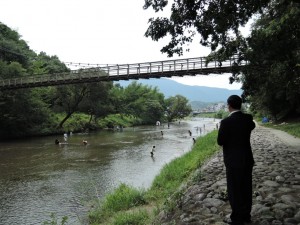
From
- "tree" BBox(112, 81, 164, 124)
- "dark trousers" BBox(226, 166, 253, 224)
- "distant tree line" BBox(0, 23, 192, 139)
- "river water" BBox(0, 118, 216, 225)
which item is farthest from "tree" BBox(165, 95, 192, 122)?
"dark trousers" BBox(226, 166, 253, 224)

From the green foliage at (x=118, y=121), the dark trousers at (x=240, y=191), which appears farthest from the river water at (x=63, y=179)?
the green foliage at (x=118, y=121)

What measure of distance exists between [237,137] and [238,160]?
346mm

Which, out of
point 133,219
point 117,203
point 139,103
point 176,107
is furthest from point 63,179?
point 176,107

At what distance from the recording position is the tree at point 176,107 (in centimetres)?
11250

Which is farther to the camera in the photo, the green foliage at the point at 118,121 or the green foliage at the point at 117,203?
the green foliage at the point at 118,121

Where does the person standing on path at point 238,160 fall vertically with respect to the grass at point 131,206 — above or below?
above

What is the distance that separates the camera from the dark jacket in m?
4.90

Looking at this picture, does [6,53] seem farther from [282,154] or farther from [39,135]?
[282,154]

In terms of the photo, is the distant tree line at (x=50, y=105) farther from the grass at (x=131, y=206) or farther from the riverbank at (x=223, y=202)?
the riverbank at (x=223, y=202)

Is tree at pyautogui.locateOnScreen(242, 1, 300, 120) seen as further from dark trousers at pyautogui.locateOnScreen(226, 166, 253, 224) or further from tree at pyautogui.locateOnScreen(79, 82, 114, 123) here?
tree at pyautogui.locateOnScreen(79, 82, 114, 123)

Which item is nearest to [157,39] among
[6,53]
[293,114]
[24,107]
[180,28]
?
[180,28]

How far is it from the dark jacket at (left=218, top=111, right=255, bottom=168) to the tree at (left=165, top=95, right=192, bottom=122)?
105457mm

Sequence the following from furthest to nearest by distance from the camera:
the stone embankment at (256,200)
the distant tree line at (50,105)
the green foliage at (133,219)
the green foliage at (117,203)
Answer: the distant tree line at (50,105), the green foliage at (117,203), the green foliage at (133,219), the stone embankment at (256,200)

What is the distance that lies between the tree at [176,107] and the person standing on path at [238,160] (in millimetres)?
105440
